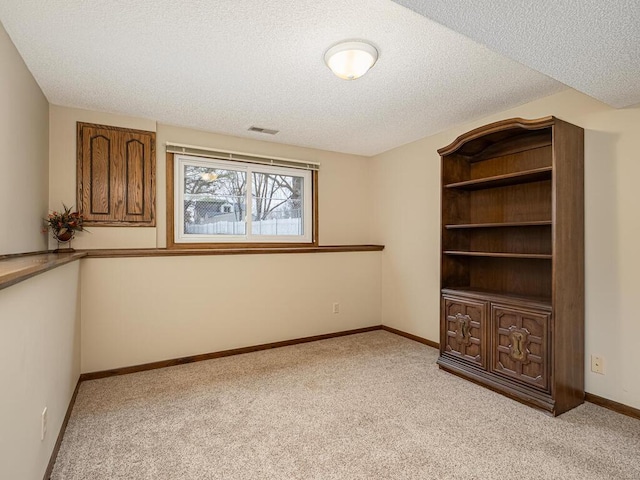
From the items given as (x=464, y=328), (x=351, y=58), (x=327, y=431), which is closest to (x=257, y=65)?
(x=351, y=58)

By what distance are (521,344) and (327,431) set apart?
1.53 metres

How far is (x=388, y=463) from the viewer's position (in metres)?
1.80

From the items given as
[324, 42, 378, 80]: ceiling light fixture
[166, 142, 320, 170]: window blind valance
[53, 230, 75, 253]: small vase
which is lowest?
[53, 230, 75, 253]: small vase

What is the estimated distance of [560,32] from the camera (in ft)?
5.21

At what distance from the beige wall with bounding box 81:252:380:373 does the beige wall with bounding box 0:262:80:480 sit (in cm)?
74

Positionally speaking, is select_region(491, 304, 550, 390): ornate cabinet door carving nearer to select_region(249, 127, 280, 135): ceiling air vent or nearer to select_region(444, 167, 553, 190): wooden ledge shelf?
select_region(444, 167, 553, 190): wooden ledge shelf

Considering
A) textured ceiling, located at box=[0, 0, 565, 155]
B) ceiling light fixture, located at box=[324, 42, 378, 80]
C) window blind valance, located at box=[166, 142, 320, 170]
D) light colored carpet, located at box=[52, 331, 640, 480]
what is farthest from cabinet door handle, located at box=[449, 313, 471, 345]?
window blind valance, located at box=[166, 142, 320, 170]

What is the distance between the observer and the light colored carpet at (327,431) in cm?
176

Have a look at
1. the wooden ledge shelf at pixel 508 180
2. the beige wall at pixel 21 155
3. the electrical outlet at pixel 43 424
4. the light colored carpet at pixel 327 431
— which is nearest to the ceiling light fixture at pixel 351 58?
the wooden ledge shelf at pixel 508 180

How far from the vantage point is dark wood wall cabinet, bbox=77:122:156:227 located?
3.12 meters

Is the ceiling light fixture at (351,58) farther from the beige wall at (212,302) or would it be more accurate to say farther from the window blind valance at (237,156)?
the beige wall at (212,302)

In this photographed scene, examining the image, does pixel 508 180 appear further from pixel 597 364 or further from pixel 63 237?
pixel 63 237

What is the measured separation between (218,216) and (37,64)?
6.34 ft

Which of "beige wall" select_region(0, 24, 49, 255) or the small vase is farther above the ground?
"beige wall" select_region(0, 24, 49, 255)
